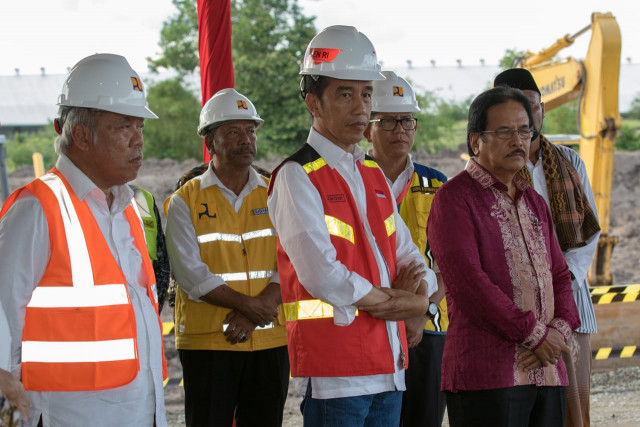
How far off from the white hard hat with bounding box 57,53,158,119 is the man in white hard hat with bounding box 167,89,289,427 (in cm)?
127

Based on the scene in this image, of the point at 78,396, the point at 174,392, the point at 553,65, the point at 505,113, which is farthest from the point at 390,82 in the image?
the point at 553,65

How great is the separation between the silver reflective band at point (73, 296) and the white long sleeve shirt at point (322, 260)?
663mm

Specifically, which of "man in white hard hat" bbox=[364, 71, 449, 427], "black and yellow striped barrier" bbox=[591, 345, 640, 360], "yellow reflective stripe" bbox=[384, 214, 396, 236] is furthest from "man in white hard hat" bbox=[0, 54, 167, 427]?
"black and yellow striped barrier" bbox=[591, 345, 640, 360]

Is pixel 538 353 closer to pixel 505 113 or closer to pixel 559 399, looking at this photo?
pixel 559 399

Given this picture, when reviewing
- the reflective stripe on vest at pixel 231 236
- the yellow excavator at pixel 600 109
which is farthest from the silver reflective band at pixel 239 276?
the yellow excavator at pixel 600 109

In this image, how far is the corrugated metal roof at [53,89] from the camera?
26.3 m

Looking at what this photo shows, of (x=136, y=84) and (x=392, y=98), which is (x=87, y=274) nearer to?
(x=136, y=84)

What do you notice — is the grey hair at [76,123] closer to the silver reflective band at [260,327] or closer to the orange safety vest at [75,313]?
the orange safety vest at [75,313]

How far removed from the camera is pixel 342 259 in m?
2.64

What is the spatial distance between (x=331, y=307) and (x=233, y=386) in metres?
A: 1.40

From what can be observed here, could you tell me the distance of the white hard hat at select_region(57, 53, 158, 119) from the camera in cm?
252

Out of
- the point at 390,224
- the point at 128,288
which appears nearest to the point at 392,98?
the point at 390,224

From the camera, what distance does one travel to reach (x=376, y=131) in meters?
3.91

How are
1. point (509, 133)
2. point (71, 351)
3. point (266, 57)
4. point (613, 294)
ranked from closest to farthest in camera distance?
point (71, 351), point (509, 133), point (613, 294), point (266, 57)
